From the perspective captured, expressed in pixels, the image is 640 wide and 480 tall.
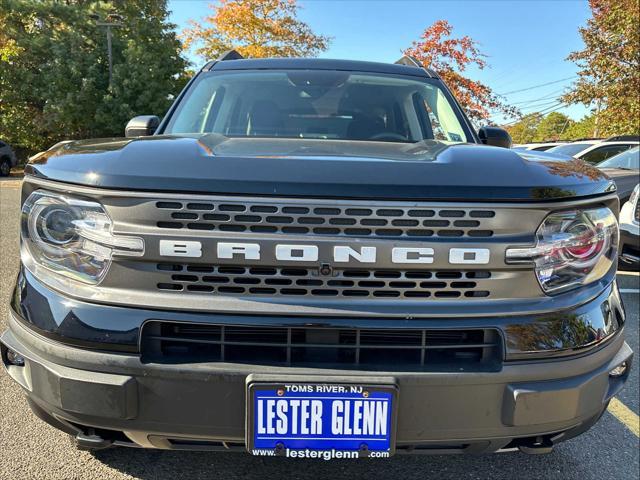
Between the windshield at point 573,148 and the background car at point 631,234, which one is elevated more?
the windshield at point 573,148

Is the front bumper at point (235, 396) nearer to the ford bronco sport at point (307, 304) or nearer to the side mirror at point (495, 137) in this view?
the ford bronco sport at point (307, 304)

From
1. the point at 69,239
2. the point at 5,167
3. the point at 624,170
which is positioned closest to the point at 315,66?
the point at 69,239

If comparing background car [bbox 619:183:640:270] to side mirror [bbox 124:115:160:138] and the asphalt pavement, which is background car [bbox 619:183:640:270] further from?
side mirror [bbox 124:115:160:138]

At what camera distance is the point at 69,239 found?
5.10ft

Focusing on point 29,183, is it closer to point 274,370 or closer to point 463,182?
point 274,370

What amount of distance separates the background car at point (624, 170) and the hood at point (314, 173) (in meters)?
4.51

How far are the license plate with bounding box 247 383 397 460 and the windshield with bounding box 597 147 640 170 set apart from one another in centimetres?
601

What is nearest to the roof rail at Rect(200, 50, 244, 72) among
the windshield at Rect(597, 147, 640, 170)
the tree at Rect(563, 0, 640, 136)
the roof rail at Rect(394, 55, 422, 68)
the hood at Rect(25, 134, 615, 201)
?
the roof rail at Rect(394, 55, 422, 68)

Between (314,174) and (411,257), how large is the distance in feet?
1.26

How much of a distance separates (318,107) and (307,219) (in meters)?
1.54

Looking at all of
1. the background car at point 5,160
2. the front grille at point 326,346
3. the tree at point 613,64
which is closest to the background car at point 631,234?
the front grille at point 326,346

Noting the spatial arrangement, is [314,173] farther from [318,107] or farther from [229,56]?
[229,56]

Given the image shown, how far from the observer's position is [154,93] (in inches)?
842

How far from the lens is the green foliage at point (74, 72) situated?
819 inches
